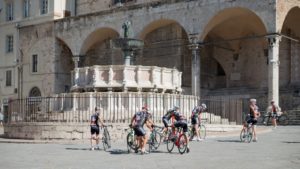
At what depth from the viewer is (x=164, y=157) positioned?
11.5 meters

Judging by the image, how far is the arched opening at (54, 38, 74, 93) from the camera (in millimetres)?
36531

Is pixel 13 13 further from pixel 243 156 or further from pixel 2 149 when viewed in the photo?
pixel 243 156

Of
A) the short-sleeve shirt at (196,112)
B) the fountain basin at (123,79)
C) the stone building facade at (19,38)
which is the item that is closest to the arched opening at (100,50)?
the stone building facade at (19,38)

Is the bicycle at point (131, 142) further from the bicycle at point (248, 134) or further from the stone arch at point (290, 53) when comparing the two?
the stone arch at point (290, 53)

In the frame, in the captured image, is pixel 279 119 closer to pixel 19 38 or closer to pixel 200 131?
pixel 200 131

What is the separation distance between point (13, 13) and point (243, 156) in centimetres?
3220

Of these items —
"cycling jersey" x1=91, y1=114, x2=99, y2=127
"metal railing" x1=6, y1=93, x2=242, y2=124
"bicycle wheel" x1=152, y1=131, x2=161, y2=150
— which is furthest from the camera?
"metal railing" x1=6, y1=93, x2=242, y2=124

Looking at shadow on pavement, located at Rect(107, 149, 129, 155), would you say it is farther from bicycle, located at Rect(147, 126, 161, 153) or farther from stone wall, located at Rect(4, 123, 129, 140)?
stone wall, located at Rect(4, 123, 129, 140)

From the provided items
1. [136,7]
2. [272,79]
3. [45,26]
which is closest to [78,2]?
[45,26]

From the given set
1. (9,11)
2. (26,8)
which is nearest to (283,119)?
(26,8)

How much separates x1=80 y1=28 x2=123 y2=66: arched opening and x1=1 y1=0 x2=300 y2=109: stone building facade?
0.23ft

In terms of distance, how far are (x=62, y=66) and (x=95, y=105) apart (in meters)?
18.9

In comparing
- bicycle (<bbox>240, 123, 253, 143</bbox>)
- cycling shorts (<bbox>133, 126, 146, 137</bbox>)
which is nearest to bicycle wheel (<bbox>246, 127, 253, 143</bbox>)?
bicycle (<bbox>240, 123, 253, 143</bbox>)

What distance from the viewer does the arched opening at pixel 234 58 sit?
3181 cm
